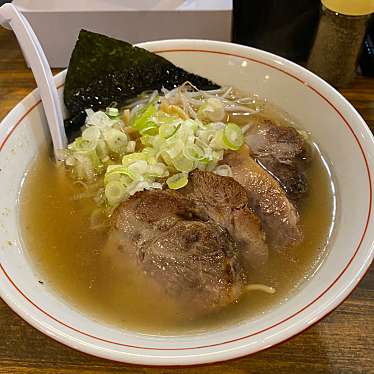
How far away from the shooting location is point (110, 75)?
1762 millimetres

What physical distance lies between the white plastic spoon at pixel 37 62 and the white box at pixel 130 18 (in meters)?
0.46

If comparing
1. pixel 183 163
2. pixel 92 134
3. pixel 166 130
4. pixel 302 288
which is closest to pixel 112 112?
pixel 92 134

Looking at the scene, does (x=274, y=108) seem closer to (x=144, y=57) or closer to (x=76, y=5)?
(x=144, y=57)

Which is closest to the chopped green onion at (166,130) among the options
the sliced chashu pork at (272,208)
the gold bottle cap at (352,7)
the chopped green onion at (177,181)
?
the chopped green onion at (177,181)

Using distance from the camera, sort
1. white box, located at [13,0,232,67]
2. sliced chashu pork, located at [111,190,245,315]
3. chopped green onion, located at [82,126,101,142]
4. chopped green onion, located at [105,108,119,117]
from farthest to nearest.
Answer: white box, located at [13,0,232,67] < chopped green onion, located at [105,108,119,117] < chopped green onion, located at [82,126,101,142] < sliced chashu pork, located at [111,190,245,315]

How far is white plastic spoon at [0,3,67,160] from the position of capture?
5.07 feet

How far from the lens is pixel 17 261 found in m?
1.29

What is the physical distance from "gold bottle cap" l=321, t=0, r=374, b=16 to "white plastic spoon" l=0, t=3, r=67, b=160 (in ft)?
3.52

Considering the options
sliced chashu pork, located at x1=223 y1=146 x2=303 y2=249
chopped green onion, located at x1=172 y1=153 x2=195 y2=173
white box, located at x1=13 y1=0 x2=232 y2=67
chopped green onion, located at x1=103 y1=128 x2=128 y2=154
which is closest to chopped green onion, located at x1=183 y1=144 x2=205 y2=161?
chopped green onion, located at x1=172 y1=153 x2=195 y2=173

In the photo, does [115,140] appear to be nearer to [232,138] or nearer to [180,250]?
[232,138]

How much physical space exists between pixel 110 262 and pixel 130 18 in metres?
1.13

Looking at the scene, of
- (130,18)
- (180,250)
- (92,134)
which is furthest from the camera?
(130,18)

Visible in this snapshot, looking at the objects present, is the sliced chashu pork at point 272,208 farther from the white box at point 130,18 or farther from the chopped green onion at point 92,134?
the white box at point 130,18

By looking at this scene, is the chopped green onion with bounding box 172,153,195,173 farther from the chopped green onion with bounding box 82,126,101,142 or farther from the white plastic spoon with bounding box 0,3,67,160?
the white plastic spoon with bounding box 0,3,67,160
